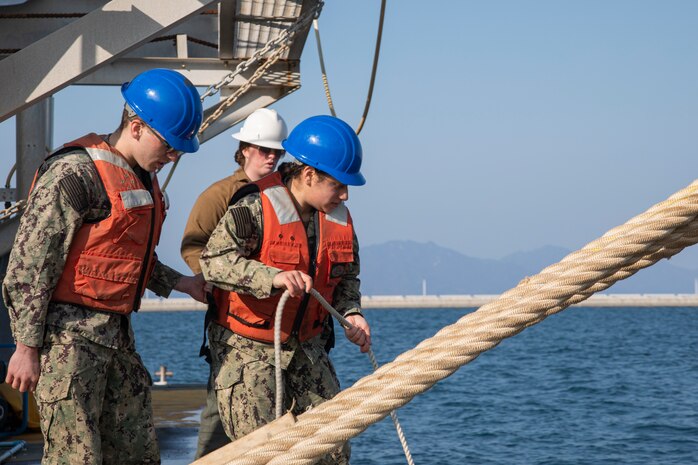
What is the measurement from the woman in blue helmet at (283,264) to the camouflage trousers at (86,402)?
431 millimetres

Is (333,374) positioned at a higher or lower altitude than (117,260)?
lower

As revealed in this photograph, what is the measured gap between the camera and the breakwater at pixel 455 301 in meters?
141

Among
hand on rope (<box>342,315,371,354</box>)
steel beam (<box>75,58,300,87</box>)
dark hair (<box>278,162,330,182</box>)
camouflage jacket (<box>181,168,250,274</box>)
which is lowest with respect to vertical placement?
hand on rope (<box>342,315,371,354</box>)

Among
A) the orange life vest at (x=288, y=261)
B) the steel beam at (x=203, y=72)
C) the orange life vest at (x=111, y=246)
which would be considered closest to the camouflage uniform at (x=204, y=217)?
the orange life vest at (x=288, y=261)

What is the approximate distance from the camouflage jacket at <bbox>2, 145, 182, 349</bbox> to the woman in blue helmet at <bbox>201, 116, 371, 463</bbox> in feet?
1.87

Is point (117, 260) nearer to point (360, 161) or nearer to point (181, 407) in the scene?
point (360, 161)

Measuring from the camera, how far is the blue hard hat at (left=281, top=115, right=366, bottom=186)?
4.06 metres

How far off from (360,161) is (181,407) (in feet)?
18.9

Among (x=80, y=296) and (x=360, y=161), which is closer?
(x=80, y=296)

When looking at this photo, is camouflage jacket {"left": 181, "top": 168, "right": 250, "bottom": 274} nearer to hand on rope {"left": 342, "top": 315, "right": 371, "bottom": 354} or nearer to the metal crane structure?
the metal crane structure

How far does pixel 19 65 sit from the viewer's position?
196 inches

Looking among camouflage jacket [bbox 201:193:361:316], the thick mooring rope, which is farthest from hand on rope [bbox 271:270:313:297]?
the thick mooring rope

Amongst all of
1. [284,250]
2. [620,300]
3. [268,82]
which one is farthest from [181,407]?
[620,300]

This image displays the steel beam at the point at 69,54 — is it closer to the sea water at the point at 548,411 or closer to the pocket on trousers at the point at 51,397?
the pocket on trousers at the point at 51,397
